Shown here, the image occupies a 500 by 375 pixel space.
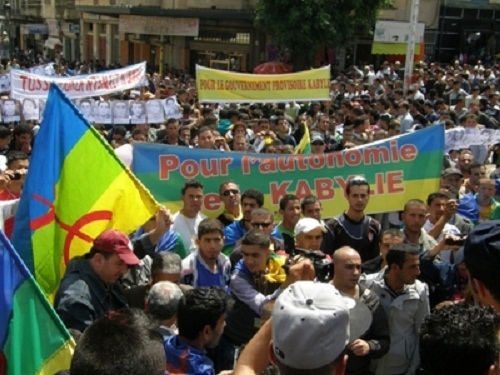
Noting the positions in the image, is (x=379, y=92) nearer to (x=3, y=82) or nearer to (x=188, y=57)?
(x=3, y=82)

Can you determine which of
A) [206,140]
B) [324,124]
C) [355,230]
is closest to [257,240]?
[355,230]

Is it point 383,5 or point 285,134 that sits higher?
point 383,5

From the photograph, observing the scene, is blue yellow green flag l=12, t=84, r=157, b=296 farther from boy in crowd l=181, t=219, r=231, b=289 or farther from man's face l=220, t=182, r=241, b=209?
man's face l=220, t=182, r=241, b=209

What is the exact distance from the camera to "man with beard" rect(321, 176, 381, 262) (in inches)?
221

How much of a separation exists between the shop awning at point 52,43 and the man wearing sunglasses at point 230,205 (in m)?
41.2

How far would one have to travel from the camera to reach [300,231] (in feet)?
16.5

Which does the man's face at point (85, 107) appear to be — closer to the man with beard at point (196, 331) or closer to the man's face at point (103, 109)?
the man's face at point (103, 109)

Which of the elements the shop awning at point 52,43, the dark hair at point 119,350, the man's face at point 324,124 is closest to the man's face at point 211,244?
the dark hair at point 119,350

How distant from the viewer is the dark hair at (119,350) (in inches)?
86.7

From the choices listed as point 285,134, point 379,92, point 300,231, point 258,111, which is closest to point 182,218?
point 300,231

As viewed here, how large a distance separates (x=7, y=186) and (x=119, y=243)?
239cm

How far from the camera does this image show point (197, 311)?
11.2 feet

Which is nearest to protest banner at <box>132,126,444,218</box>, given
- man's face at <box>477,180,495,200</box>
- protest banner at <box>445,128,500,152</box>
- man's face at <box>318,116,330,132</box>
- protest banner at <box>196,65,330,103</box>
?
man's face at <box>477,180,495,200</box>

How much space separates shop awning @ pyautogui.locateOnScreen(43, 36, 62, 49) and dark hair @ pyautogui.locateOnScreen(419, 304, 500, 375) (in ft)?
149
